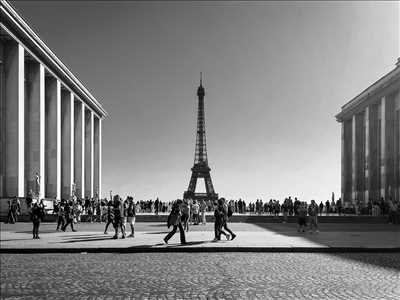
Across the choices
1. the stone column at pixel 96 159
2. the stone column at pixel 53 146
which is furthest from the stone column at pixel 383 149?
the stone column at pixel 96 159

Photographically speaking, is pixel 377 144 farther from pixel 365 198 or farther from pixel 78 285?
pixel 78 285

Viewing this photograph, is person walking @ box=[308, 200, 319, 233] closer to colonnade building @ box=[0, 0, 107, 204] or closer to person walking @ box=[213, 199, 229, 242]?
person walking @ box=[213, 199, 229, 242]

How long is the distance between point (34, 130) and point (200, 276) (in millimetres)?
49424

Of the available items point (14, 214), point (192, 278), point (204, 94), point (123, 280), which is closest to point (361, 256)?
point (192, 278)

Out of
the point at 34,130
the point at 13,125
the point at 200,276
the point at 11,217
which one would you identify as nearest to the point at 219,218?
the point at 200,276

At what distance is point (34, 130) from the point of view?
59062 millimetres

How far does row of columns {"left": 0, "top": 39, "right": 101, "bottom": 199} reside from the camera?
51.4m

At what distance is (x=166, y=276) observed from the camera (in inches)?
505

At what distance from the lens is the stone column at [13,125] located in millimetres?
51125

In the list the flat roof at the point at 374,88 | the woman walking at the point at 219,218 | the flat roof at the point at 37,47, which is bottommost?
the woman walking at the point at 219,218

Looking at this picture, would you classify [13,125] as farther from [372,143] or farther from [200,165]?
[200,165]

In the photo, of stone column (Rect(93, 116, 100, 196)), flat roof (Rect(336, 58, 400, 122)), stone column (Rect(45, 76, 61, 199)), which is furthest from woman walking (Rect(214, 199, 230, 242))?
stone column (Rect(93, 116, 100, 196))

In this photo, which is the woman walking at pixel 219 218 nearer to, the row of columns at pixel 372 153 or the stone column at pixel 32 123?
the stone column at pixel 32 123

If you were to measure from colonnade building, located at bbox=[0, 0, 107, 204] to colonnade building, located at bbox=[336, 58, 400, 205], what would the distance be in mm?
36251
